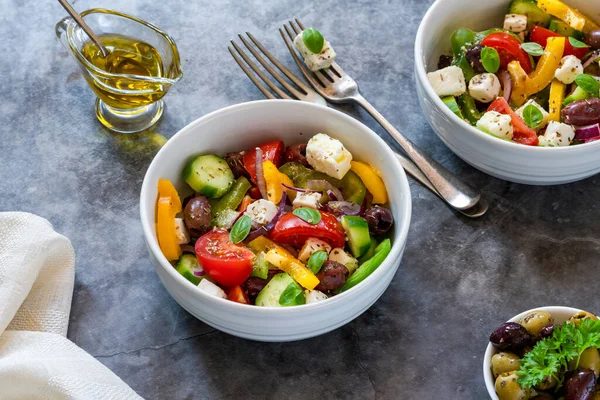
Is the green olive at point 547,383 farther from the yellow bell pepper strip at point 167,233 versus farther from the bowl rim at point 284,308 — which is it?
the yellow bell pepper strip at point 167,233

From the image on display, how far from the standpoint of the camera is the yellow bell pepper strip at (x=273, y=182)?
82.1 inches

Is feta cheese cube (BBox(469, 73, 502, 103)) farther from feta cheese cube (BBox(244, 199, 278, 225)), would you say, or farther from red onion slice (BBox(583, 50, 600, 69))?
feta cheese cube (BBox(244, 199, 278, 225))

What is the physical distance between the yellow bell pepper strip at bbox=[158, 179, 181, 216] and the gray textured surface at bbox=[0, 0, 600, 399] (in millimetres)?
216

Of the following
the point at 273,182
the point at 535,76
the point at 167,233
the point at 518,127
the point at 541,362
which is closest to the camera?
the point at 541,362

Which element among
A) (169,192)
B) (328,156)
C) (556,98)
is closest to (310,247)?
(328,156)

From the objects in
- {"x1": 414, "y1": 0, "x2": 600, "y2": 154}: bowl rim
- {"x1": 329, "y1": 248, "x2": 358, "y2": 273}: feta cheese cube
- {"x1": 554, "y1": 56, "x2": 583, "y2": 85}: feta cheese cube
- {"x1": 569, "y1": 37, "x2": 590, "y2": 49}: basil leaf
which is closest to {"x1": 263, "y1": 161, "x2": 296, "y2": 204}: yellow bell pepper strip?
{"x1": 329, "y1": 248, "x2": 358, "y2": 273}: feta cheese cube

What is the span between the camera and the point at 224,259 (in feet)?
6.21

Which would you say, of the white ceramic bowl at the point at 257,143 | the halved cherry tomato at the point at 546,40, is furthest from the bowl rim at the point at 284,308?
the halved cherry tomato at the point at 546,40

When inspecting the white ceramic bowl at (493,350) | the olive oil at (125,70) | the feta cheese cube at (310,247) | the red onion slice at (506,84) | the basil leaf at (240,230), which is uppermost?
the olive oil at (125,70)

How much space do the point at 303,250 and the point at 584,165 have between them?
0.77 meters

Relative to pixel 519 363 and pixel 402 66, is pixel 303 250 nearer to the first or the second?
pixel 519 363

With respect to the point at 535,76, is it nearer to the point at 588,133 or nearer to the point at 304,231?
the point at 588,133

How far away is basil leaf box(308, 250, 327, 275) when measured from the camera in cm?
190

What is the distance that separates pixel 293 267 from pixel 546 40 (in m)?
1.05
